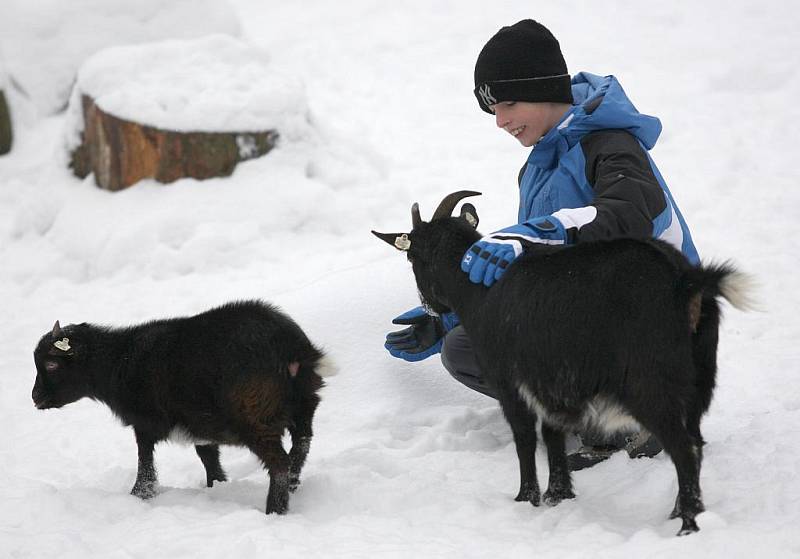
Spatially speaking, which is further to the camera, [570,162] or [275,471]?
[570,162]

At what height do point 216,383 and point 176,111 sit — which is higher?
point 216,383

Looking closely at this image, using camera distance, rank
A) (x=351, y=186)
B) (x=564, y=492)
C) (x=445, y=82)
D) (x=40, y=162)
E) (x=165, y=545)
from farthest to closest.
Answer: (x=445, y=82) → (x=40, y=162) → (x=351, y=186) → (x=564, y=492) → (x=165, y=545)

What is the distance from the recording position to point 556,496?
380cm

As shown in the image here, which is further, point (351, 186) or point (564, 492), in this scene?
point (351, 186)

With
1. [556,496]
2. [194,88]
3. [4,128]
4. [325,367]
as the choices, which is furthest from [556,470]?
[4,128]

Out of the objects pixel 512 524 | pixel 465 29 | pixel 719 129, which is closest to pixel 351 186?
pixel 719 129

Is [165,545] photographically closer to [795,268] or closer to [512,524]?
[512,524]

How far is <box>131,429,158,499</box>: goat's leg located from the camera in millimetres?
Result: 4277

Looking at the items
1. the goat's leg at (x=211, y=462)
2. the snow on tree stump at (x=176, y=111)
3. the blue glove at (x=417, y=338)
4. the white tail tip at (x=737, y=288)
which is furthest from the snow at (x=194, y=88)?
the white tail tip at (x=737, y=288)

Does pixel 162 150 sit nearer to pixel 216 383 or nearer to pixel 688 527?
pixel 216 383

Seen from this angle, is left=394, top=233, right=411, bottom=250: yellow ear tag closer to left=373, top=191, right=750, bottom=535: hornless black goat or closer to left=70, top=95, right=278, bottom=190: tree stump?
A: left=373, top=191, right=750, bottom=535: hornless black goat

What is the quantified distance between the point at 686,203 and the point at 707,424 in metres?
3.66

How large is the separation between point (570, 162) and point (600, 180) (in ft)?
1.09

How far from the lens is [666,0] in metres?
12.4
